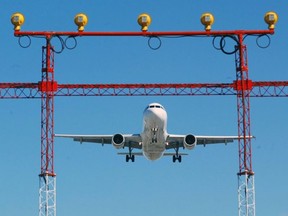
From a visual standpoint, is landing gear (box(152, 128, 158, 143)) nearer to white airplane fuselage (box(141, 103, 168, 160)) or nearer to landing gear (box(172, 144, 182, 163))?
white airplane fuselage (box(141, 103, 168, 160))

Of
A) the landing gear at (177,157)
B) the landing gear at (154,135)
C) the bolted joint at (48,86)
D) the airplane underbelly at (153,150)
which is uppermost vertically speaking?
the bolted joint at (48,86)

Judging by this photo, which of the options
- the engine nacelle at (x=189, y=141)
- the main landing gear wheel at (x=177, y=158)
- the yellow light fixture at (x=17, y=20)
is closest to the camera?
the yellow light fixture at (x=17, y=20)

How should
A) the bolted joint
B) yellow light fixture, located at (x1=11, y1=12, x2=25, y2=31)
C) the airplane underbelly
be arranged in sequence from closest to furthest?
yellow light fixture, located at (x1=11, y1=12, x2=25, y2=31) → the bolted joint → the airplane underbelly

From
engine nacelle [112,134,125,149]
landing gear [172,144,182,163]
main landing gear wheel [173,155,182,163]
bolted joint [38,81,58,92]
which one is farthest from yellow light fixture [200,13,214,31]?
main landing gear wheel [173,155,182,163]

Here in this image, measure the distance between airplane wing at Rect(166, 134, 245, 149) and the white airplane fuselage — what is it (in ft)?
4.99

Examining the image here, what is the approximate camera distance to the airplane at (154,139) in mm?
62844

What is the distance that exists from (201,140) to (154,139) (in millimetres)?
10222

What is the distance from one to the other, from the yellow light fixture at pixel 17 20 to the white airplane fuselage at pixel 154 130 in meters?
10.9

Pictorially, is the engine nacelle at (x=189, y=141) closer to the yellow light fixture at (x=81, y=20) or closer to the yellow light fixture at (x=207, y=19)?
the yellow light fixture at (x=207, y=19)

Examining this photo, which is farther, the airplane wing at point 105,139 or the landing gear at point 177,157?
the landing gear at point 177,157

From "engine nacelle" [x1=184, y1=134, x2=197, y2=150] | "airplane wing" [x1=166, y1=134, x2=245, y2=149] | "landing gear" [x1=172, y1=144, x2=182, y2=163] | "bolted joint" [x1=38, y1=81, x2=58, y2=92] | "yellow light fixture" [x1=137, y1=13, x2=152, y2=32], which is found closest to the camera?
"yellow light fixture" [x1=137, y1=13, x2=152, y2=32]

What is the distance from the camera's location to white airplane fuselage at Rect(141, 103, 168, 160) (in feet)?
204

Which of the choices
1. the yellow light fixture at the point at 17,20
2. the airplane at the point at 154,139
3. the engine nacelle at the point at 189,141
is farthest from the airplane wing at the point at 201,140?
the yellow light fixture at the point at 17,20

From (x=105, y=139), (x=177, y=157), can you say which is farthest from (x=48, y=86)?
(x=177, y=157)
